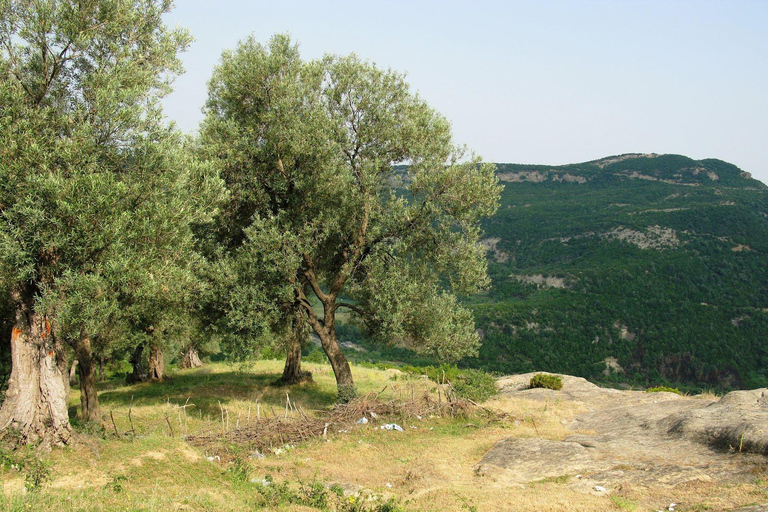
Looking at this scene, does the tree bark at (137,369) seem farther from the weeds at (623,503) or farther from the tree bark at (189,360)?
the weeds at (623,503)

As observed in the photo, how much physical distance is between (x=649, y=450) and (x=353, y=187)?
15.5 metres

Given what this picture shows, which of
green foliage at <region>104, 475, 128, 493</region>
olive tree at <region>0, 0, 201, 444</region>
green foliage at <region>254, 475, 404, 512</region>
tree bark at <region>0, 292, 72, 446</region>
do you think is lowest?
green foliage at <region>254, 475, 404, 512</region>

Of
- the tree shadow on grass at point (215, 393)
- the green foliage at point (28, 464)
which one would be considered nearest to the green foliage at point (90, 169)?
the green foliage at point (28, 464)

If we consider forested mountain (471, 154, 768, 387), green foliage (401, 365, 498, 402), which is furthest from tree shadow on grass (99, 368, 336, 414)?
forested mountain (471, 154, 768, 387)

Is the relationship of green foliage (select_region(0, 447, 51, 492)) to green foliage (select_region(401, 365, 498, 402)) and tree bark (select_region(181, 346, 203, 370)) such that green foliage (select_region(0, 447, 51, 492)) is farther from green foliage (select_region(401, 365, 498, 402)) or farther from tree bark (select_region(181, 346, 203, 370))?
tree bark (select_region(181, 346, 203, 370))

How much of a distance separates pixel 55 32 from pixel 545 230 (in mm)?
Result: 115991

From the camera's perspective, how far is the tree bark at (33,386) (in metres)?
14.1

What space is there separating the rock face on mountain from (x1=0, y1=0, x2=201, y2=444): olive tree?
12.9 m

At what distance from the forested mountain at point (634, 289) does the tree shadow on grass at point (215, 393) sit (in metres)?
45.0

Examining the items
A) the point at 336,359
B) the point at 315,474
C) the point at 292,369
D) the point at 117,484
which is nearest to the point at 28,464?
the point at 117,484

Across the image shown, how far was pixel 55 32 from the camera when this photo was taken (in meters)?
15.3

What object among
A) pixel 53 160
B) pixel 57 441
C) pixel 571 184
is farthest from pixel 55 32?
pixel 571 184

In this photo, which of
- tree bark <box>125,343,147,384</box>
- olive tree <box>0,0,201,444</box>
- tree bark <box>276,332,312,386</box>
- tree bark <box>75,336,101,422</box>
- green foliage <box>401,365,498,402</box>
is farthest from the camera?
tree bark <box>125,343,147,384</box>

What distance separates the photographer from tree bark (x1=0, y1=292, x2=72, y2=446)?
14.1m
